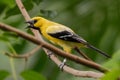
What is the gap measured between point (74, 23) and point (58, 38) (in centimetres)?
145

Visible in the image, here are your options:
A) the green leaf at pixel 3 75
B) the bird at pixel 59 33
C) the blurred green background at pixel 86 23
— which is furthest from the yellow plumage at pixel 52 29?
the green leaf at pixel 3 75

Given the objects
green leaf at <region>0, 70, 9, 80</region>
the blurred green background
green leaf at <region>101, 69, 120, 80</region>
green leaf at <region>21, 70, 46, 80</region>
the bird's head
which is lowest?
green leaf at <region>101, 69, 120, 80</region>

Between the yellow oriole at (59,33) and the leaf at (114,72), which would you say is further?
the yellow oriole at (59,33)

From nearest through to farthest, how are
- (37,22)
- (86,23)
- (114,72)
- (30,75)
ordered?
(114,72) → (30,75) → (37,22) → (86,23)

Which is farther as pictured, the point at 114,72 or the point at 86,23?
the point at 86,23

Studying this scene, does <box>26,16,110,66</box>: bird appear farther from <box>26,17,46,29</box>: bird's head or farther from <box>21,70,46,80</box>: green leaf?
<box>21,70,46,80</box>: green leaf

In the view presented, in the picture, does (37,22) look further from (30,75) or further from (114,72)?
(114,72)

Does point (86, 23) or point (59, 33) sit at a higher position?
point (86, 23)

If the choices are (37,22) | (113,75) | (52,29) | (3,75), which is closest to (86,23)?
(52,29)

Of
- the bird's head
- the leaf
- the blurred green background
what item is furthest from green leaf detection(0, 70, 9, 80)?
the blurred green background

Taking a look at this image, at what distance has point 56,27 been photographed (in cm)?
251

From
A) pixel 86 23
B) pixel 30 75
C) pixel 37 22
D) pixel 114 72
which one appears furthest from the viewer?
pixel 86 23

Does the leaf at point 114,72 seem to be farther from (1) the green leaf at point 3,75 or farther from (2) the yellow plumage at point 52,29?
(2) the yellow plumage at point 52,29

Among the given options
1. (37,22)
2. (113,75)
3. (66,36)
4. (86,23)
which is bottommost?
(113,75)
